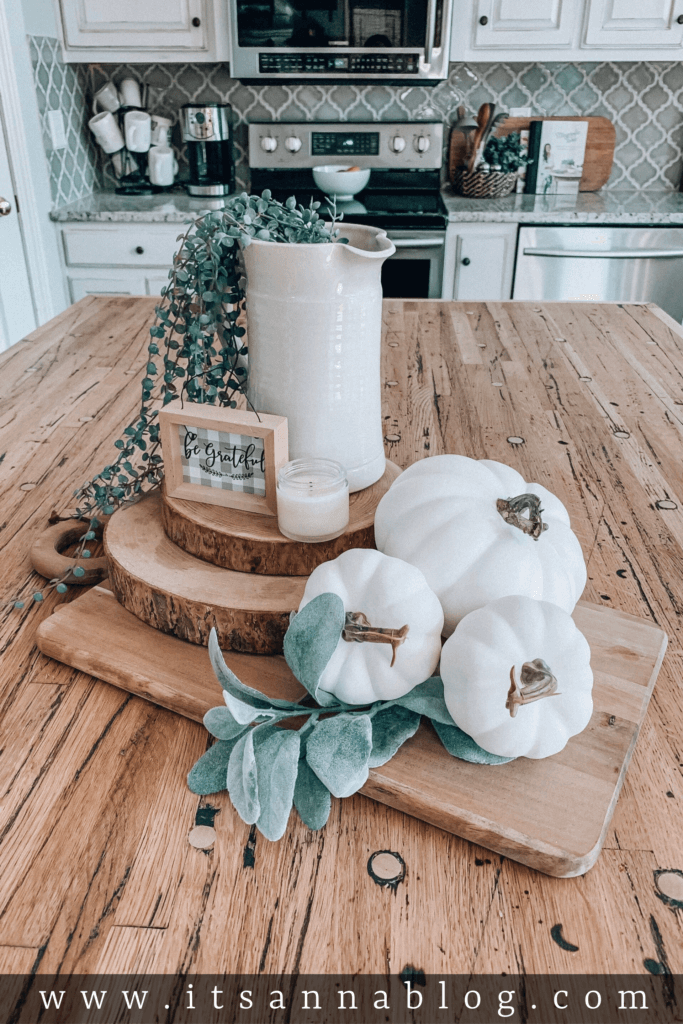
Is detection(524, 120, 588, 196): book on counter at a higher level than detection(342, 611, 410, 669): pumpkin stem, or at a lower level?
higher

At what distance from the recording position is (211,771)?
0.58m

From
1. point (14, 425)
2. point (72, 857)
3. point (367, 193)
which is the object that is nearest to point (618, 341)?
point (14, 425)

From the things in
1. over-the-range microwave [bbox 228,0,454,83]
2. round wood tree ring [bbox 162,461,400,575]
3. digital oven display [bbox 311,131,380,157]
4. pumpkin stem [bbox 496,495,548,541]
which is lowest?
round wood tree ring [bbox 162,461,400,575]

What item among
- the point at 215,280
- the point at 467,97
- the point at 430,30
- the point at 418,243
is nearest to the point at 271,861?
the point at 215,280

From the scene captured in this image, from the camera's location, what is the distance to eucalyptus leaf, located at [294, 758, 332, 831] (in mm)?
542

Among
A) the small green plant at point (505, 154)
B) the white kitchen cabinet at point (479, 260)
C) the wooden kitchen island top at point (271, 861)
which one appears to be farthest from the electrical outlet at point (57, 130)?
the wooden kitchen island top at point (271, 861)

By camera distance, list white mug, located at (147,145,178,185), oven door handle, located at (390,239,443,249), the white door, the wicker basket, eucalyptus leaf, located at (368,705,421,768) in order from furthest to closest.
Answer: white mug, located at (147,145,178,185)
the wicker basket
oven door handle, located at (390,239,443,249)
the white door
eucalyptus leaf, located at (368,705,421,768)

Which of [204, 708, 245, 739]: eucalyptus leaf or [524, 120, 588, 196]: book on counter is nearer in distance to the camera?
[204, 708, 245, 739]: eucalyptus leaf

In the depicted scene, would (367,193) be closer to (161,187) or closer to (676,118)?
(161,187)

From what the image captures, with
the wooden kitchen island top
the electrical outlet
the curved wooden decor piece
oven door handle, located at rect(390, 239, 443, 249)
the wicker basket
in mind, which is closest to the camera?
the wooden kitchen island top

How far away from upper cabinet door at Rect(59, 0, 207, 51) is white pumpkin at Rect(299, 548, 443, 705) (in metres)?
3.20

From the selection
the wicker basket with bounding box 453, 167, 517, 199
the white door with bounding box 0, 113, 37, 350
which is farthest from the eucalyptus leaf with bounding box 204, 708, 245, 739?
the wicker basket with bounding box 453, 167, 517, 199

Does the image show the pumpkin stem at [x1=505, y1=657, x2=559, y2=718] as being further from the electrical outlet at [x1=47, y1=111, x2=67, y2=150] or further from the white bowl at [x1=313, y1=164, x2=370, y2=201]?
the electrical outlet at [x1=47, y1=111, x2=67, y2=150]

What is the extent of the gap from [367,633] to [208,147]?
321 centimetres
